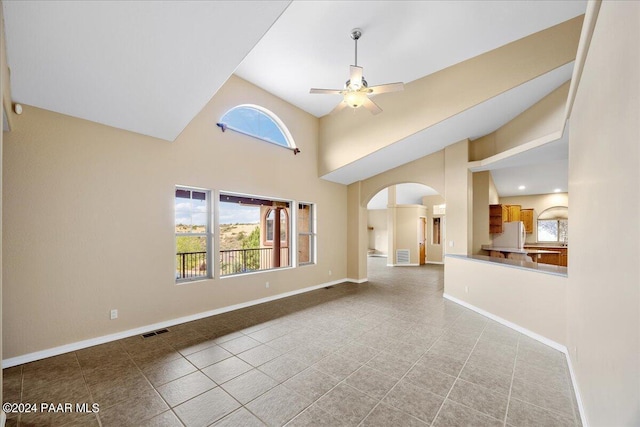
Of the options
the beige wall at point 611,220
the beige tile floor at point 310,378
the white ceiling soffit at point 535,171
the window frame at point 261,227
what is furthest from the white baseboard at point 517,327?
the window frame at point 261,227

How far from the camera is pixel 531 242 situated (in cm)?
895

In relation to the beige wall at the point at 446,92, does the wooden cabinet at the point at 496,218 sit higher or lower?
lower

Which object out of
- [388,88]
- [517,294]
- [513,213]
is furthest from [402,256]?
[388,88]

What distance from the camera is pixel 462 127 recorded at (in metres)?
4.86

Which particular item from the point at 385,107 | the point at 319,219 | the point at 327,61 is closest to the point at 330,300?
the point at 319,219

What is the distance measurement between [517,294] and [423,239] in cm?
769

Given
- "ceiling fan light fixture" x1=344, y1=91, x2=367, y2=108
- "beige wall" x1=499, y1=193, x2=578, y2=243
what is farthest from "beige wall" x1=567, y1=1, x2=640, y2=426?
"beige wall" x1=499, y1=193, x2=578, y2=243

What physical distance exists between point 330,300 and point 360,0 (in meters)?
4.94

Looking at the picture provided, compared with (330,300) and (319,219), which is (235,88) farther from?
(330,300)

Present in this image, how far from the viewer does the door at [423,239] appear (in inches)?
427

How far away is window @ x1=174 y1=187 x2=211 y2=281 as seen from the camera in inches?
163

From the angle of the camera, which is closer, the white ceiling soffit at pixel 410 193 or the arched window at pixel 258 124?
the arched window at pixel 258 124

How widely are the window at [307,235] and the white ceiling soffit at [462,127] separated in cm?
102

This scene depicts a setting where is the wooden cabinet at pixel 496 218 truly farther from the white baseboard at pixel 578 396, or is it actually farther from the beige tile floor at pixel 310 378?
the white baseboard at pixel 578 396
